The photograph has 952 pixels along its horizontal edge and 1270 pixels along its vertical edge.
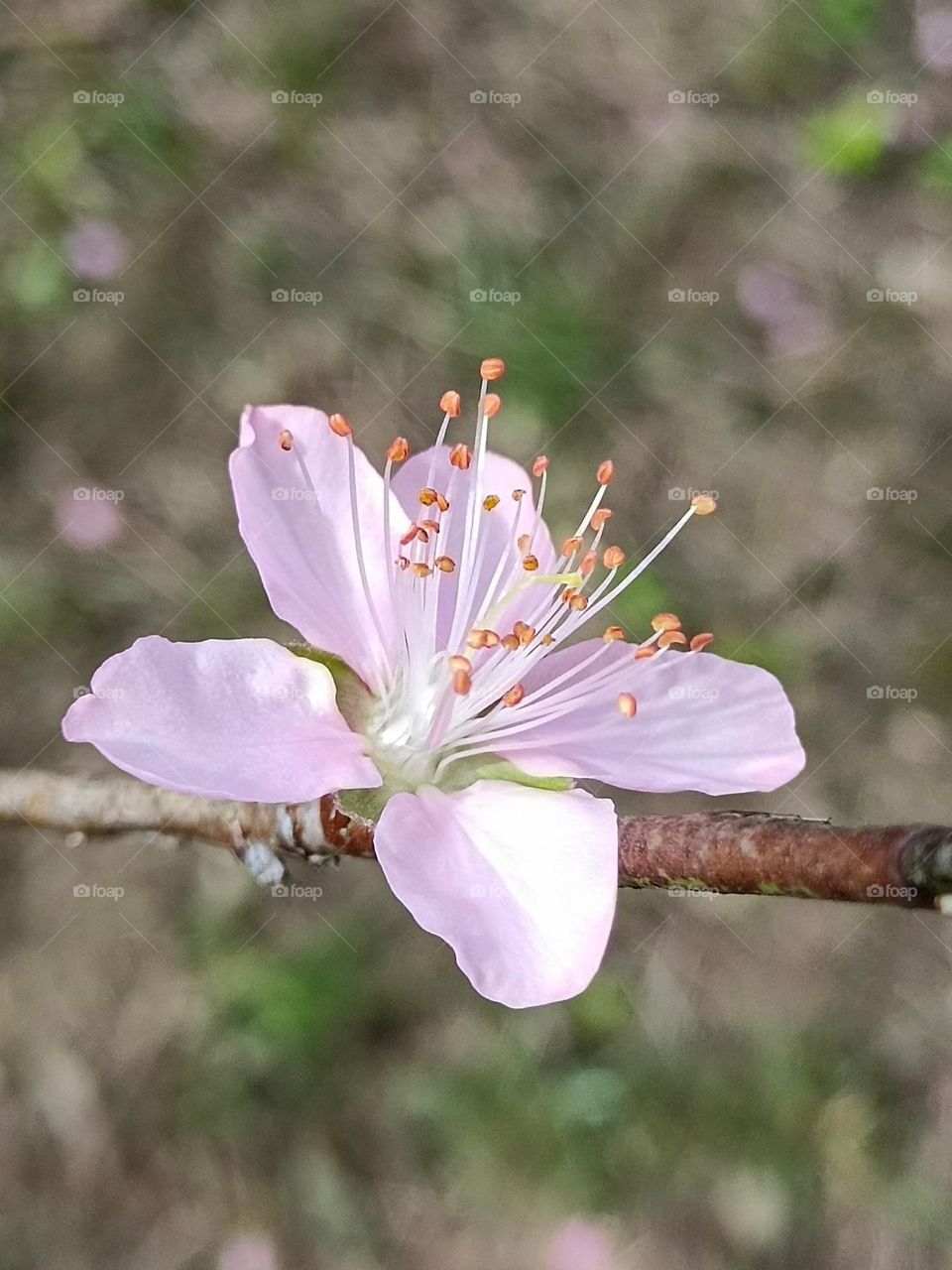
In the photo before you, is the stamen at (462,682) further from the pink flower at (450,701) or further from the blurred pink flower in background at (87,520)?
the blurred pink flower in background at (87,520)

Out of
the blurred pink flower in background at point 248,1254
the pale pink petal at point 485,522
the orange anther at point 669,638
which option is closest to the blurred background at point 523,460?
the blurred pink flower in background at point 248,1254

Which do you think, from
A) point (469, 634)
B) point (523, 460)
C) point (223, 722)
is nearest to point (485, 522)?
point (469, 634)

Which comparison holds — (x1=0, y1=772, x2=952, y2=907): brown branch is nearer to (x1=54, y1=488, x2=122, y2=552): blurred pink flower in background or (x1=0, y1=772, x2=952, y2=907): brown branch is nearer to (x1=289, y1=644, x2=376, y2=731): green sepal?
(x1=289, y1=644, x2=376, y2=731): green sepal

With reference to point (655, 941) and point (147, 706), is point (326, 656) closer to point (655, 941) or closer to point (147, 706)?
point (147, 706)

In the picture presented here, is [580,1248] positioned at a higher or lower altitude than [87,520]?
lower

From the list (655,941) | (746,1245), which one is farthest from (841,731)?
(746,1245)

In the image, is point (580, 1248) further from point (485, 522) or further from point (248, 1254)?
point (485, 522)

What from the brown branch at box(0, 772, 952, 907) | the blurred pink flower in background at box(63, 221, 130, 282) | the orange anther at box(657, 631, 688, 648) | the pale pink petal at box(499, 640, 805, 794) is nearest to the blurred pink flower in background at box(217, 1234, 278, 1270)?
the brown branch at box(0, 772, 952, 907)
